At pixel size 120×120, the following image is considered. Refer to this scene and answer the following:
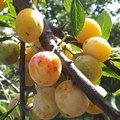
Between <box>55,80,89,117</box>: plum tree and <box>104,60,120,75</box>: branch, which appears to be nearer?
<box>55,80,89,117</box>: plum tree

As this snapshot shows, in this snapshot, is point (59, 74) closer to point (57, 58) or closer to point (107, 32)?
point (57, 58)

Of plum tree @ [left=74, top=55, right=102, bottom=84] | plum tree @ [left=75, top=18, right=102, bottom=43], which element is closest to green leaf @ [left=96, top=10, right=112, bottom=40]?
plum tree @ [left=75, top=18, right=102, bottom=43]

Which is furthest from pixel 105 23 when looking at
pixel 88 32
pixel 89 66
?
pixel 89 66

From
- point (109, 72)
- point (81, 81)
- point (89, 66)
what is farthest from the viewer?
point (109, 72)

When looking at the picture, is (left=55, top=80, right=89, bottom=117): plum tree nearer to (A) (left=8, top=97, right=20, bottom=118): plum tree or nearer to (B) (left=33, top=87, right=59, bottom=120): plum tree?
(B) (left=33, top=87, right=59, bottom=120): plum tree

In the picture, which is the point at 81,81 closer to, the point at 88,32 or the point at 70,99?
the point at 70,99

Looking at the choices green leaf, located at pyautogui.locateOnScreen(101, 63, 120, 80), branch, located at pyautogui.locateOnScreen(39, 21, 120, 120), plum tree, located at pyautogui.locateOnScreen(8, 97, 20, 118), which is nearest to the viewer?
branch, located at pyautogui.locateOnScreen(39, 21, 120, 120)
